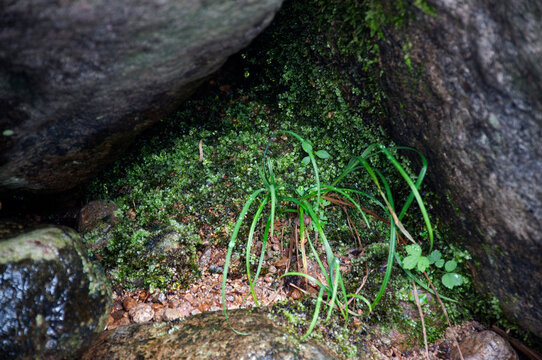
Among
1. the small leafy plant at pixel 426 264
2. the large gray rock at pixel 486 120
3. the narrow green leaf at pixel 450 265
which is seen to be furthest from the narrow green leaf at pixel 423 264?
the large gray rock at pixel 486 120

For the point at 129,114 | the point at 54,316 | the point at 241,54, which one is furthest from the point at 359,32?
the point at 54,316

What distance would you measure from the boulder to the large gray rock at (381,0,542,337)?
2.18m

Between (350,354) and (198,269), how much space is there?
3.61 ft

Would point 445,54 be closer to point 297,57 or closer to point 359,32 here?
point 359,32

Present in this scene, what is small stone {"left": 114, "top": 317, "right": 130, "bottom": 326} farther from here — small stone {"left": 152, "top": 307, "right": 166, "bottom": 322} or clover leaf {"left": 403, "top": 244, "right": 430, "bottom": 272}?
clover leaf {"left": 403, "top": 244, "right": 430, "bottom": 272}

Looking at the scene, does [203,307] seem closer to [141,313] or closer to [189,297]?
[189,297]

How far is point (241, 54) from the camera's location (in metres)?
2.89

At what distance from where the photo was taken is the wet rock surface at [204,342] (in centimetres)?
180

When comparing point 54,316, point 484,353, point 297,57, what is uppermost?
point 297,57

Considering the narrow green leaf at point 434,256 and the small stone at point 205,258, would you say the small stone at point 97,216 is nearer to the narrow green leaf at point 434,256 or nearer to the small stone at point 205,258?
the small stone at point 205,258

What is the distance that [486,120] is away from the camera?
1770 mm

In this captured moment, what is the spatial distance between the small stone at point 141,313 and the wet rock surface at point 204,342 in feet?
0.24

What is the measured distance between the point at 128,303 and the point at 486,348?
2.23m

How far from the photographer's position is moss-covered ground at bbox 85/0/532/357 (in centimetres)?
226
